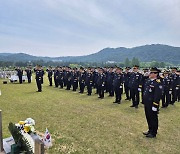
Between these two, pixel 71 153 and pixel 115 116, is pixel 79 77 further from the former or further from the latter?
pixel 71 153

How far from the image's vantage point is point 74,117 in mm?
7852

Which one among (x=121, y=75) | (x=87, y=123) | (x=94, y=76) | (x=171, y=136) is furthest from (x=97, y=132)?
(x=94, y=76)

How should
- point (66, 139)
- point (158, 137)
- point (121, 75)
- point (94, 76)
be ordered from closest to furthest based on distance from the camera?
point (66, 139)
point (158, 137)
point (121, 75)
point (94, 76)

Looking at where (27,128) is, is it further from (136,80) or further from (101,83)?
(101,83)

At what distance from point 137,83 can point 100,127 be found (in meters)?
4.09

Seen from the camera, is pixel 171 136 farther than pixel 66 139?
Yes

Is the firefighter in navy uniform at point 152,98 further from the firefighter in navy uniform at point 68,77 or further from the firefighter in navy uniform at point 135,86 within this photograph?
the firefighter in navy uniform at point 68,77

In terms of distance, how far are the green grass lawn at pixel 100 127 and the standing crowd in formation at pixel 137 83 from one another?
64 cm

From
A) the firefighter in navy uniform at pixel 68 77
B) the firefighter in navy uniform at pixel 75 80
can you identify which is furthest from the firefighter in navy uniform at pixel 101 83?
the firefighter in navy uniform at pixel 68 77

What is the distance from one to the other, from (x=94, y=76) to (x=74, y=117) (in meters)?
7.32

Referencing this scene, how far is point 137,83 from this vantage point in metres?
10.0

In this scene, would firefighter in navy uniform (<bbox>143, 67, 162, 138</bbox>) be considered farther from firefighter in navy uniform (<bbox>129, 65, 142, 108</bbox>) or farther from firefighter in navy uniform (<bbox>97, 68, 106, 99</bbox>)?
firefighter in navy uniform (<bbox>97, 68, 106, 99</bbox>)

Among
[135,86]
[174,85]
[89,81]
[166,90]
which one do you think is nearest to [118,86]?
[135,86]

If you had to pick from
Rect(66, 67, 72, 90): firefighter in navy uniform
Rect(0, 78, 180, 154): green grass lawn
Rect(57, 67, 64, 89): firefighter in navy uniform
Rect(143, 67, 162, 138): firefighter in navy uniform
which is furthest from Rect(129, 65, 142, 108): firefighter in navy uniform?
Rect(57, 67, 64, 89): firefighter in navy uniform
